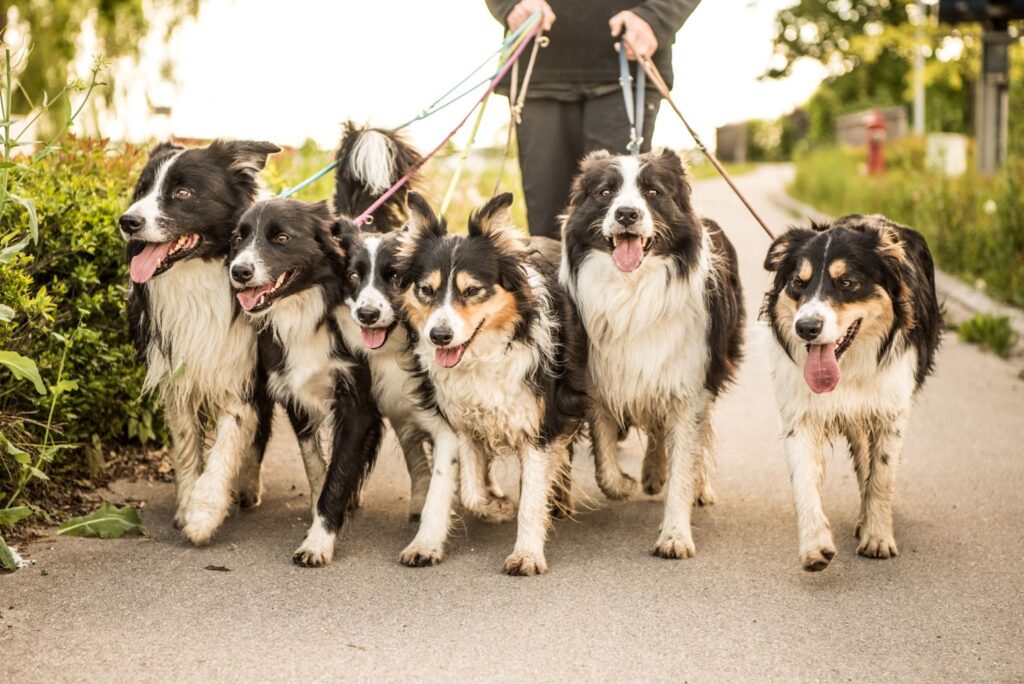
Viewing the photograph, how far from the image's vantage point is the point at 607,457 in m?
5.68

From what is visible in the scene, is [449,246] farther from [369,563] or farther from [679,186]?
[369,563]

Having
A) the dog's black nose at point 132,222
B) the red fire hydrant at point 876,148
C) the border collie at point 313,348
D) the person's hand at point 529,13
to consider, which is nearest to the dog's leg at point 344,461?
the border collie at point 313,348

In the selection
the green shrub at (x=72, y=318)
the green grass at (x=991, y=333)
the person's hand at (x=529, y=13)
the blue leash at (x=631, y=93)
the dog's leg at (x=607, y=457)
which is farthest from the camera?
the green grass at (x=991, y=333)

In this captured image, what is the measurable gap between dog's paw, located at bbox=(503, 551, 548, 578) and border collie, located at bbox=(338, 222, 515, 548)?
1.08ft

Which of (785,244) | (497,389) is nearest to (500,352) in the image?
(497,389)

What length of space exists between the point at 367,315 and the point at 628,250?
1110 millimetres

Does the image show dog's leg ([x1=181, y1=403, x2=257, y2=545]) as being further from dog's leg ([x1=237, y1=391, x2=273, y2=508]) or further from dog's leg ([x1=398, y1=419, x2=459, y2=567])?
dog's leg ([x1=398, y1=419, x2=459, y2=567])

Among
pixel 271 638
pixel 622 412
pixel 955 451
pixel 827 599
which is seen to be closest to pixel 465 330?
pixel 622 412

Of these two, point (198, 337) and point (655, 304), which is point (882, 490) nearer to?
point (655, 304)

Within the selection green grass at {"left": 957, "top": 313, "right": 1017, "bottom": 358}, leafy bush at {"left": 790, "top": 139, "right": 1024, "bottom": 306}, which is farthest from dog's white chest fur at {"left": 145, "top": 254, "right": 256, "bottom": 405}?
leafy bush at {"left": 790, "top": 139, "right": 1024, "bottom": 306}

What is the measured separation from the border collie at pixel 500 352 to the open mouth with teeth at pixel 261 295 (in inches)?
20.1

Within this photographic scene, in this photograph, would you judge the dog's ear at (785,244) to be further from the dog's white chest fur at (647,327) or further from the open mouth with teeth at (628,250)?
the open mouth with teeth at (628,250)

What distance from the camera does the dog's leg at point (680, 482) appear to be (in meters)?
5.06

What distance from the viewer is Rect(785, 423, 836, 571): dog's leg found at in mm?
4703
